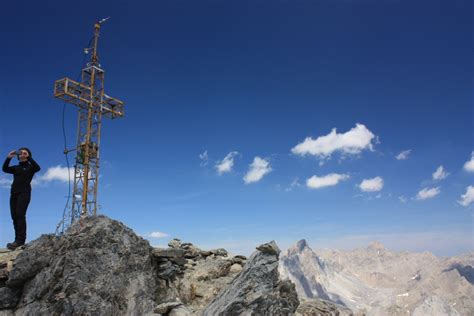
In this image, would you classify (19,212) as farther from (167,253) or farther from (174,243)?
(174,243)

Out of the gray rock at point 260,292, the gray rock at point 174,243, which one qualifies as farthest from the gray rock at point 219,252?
the gray rock at point 260,292

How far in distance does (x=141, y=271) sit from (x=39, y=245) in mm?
4544

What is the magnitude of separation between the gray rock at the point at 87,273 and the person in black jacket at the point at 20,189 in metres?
1.68

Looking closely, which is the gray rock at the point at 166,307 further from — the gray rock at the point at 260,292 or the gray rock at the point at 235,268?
the gray rock at the point at 235,268

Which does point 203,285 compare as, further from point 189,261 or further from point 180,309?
point 180,309

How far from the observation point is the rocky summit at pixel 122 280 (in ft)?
45.4

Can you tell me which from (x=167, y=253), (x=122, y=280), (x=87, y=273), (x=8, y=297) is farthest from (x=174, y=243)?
(x=8, y=297)

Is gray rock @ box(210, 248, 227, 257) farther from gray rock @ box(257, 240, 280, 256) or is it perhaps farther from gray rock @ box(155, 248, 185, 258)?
gray rock @ box(257, 240, 280, 256)

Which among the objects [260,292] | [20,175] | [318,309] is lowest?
[318,309]

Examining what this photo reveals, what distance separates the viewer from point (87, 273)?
1586cm

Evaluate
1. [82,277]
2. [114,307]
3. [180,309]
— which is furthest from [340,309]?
[82,277]

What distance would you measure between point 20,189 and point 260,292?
1231 centimetres

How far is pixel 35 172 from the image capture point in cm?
1842

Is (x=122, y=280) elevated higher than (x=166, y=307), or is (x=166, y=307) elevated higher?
(x=122, y=280)
